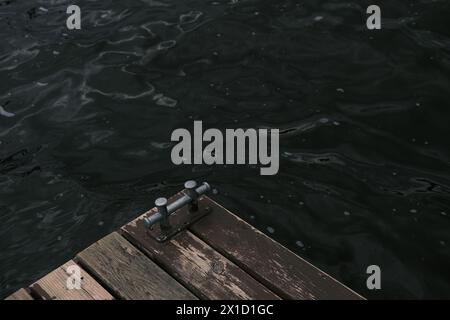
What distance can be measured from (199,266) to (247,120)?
3.50 metres

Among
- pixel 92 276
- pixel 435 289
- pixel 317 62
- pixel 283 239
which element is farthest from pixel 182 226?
pixel 317 62

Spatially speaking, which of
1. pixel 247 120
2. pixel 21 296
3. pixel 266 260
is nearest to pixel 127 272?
pixel 21 296

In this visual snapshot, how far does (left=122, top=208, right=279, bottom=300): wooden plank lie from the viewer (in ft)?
15.3

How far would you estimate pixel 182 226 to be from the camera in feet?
17.3

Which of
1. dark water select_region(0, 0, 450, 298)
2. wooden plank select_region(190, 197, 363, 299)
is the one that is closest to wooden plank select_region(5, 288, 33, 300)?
dark water select_region(0, 0, 450, 298)

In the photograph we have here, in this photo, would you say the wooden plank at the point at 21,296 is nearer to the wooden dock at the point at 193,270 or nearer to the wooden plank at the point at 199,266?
the wooden dock at the point at 193,270

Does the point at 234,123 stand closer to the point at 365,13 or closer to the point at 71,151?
the point at 71,151

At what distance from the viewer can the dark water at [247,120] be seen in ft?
20.8

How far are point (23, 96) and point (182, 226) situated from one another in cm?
498

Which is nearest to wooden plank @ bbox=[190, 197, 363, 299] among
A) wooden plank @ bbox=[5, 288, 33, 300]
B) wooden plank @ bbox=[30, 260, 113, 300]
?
wooden plank @ bbox=[30, 260, 113, 300]

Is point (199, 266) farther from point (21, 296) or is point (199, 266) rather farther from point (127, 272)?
point (21, 296)

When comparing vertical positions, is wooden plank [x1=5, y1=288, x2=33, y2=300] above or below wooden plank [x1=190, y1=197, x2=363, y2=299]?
below

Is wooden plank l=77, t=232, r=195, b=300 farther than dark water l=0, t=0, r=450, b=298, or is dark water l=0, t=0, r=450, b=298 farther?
dark water l=0, t=0, r=450, b=298

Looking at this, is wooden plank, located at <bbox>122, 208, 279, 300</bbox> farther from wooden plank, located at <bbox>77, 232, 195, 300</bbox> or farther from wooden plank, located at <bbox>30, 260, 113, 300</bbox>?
wooden plank, located at <bbox>30, 260, 113, 300</bbox>
